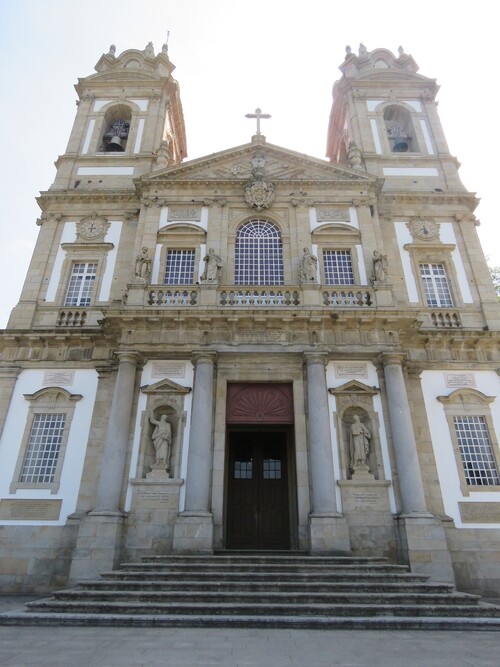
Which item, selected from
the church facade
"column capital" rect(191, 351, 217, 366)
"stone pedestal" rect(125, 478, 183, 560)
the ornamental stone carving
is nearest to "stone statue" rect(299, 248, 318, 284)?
the church facade

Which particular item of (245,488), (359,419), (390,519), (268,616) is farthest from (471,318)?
(268,616)

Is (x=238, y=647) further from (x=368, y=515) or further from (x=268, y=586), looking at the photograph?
(x=368, y=515)

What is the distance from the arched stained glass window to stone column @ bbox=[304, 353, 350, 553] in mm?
3814

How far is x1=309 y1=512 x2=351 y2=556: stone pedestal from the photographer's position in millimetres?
11117

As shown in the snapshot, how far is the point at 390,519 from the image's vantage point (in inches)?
467

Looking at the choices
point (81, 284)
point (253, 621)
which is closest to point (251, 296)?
point (81, 284)

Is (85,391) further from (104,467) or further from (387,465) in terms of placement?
(387,465)

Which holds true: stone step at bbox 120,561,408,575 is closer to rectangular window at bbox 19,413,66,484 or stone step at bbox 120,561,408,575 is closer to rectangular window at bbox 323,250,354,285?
rectangular window at bbox 19,413,66,484

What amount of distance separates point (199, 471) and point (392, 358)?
245 inches

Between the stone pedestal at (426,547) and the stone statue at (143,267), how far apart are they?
1014 cm

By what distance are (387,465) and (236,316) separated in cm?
588

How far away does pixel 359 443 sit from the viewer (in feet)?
41.5

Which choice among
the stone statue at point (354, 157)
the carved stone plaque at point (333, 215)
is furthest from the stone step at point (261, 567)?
the stone statue at point (354, 157)

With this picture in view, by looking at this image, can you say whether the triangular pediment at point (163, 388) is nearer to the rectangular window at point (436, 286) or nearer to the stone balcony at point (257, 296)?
the stone balcony at point (257, 296)
